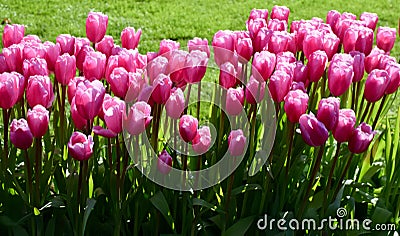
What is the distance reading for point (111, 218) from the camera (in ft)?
8.14

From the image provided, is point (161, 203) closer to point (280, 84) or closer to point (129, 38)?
point (280, 84)

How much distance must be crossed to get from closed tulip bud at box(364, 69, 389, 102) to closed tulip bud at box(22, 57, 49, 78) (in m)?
1.06

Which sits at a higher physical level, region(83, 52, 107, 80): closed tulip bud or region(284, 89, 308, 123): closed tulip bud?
region(83, 52, 107, 80): closed tulip bud

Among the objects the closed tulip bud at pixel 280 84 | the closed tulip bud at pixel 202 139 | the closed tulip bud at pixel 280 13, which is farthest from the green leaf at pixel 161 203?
the closed tulip bud at pixel 280 13

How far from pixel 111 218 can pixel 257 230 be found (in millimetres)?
526

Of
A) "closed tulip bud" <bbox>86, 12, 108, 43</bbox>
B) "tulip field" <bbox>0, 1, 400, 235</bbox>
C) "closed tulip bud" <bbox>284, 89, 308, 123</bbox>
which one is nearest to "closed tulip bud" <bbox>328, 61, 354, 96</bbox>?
"tulip field" <bbox>0, 1, 400, 235</bbox>

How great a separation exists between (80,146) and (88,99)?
0.14 m

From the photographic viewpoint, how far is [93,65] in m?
→ 2.26

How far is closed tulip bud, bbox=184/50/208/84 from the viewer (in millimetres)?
2188

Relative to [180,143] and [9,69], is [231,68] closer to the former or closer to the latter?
[180,143]

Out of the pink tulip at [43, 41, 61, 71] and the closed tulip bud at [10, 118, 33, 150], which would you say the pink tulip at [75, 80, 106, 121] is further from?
the pink tulip at [43, 41, 61, 71]

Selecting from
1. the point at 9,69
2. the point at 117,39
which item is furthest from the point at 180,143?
the point at 117,39

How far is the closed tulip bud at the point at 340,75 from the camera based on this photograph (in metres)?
2.23
